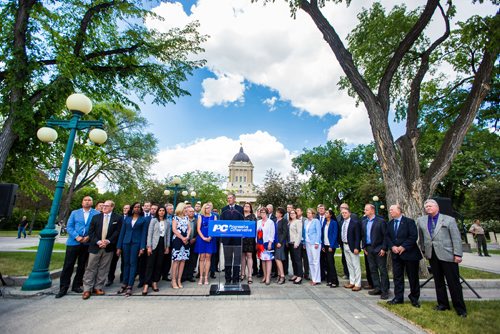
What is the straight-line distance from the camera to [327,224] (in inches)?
298

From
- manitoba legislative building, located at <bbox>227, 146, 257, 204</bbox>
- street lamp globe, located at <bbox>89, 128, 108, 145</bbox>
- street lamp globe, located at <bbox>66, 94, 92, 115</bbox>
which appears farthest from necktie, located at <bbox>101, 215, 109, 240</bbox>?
manitoba legislative building, located at <bbox>227, 146, 257, 204</bbox>

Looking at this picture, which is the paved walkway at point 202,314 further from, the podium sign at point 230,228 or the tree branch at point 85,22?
the tree branch at point 85,22

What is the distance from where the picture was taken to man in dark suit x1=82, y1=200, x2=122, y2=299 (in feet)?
18.4

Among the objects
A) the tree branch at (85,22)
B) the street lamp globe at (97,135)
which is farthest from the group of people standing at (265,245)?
the tree branch at (85,22)

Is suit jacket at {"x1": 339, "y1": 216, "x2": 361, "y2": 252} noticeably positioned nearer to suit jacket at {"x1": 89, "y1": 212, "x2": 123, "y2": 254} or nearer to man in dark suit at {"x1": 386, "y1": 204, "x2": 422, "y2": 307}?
man in dark suit at {"x1": 386, "y1": 204, "x2": 422, "y2": 307}

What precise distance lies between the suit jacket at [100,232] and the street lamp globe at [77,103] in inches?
120

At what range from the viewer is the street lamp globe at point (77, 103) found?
6.75 m

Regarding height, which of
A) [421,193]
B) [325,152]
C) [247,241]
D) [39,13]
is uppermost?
[325,152]

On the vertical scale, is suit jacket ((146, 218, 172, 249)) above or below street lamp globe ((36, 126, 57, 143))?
below

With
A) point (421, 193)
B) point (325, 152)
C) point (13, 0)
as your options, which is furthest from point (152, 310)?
point (325, 152)

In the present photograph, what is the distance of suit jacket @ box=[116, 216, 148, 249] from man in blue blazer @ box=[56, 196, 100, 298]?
72 centimetres

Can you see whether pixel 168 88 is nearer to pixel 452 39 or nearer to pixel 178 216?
pixel 178 216

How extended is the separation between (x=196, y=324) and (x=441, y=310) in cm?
457

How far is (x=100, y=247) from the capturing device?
18.9 ft
